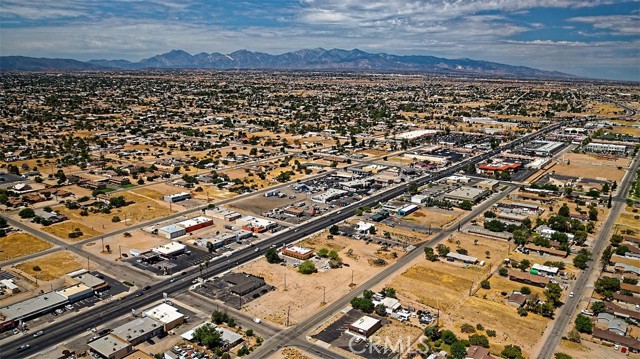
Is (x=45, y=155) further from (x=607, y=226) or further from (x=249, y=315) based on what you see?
(x=607, y=226)

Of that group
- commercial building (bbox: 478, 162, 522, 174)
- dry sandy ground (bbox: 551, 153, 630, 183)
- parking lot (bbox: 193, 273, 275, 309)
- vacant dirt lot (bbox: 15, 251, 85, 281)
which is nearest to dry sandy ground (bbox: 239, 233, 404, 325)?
parking lot (bbox: 193, 273, 275, 309)

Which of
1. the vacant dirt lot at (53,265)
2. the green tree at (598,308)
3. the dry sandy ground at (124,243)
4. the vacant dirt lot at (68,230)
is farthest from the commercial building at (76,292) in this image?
the green tree at (598,308)

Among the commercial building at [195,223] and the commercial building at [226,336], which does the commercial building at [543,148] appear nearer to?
the commercial building at [195,223]

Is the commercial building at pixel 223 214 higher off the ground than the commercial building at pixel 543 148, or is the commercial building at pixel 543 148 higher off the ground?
the commercial building at pixel 543 148

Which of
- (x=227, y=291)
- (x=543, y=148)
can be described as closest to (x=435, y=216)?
(x=227, y=291)

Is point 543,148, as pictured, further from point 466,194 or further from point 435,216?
point 435,216

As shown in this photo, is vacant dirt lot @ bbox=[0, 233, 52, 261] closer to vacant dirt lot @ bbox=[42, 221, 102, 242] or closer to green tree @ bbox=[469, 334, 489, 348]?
vacant dirt lot @ bbox=[42, 221, 102, 242]

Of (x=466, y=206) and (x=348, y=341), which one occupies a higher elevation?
(x=466, y=206)
